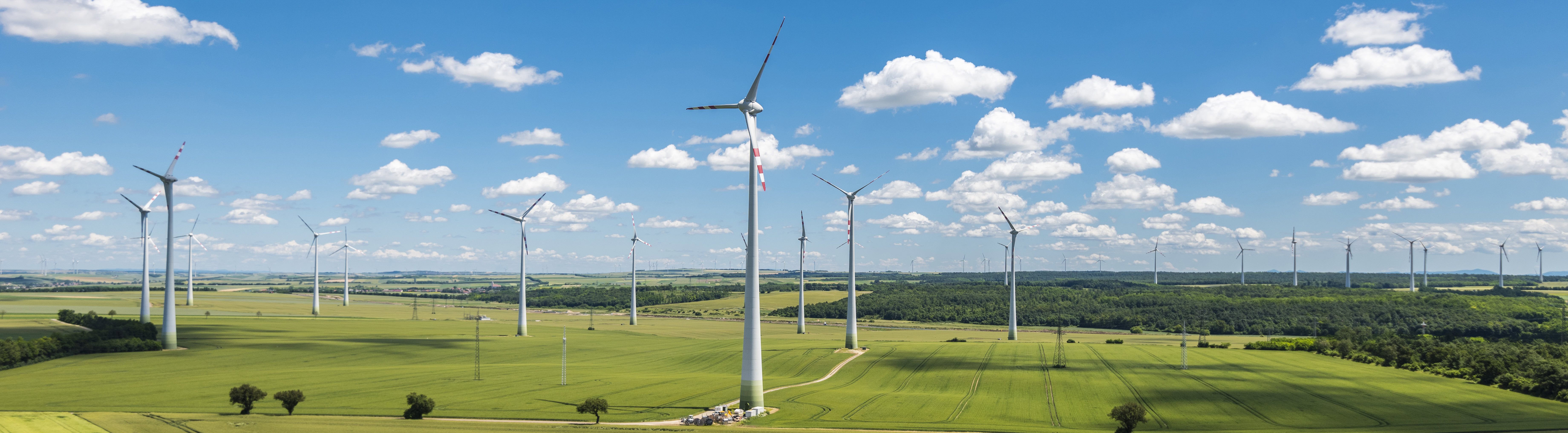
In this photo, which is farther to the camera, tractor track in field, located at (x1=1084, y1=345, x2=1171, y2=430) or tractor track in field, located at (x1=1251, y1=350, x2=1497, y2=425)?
tractor track in field, located at (x1=1251, y1=350, x2=1497, y2=425)

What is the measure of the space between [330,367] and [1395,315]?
209 meters

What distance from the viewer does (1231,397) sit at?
263ft

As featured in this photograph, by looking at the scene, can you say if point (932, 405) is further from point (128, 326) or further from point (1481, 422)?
point (128, 326)

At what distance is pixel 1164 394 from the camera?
81875mm

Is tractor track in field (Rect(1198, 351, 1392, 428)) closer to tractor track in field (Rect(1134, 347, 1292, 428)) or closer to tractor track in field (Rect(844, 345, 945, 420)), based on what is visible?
tractor track in field (Rect(1134, 347, 1292, 428))

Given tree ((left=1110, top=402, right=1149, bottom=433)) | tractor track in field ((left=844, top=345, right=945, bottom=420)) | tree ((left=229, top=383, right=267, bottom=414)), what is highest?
tree ((left=229, top=383, right=267, bottom=414))

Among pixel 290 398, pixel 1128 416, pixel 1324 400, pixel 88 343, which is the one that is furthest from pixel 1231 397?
pixel 88 343

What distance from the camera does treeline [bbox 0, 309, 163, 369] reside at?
9669cm

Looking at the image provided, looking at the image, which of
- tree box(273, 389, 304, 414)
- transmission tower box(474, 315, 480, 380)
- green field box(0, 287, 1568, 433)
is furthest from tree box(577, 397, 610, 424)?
transmission tower box(474, 315, 480, 380)

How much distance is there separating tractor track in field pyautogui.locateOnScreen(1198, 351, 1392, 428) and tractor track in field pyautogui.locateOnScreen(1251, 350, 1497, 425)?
2.18 m

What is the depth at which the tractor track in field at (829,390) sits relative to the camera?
225ft

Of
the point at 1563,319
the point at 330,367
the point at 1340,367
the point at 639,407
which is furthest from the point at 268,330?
the point at 1563,319

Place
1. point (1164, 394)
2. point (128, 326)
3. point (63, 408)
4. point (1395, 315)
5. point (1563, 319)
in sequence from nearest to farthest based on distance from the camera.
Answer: point (63, 408) → point (1164, 394) → point (128, 326) → point (1563, 319) → point (1395, 315)

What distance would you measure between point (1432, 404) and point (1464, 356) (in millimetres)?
32017
